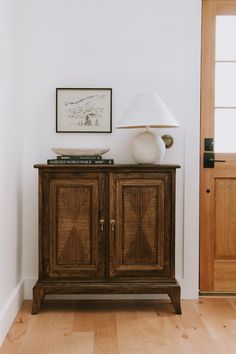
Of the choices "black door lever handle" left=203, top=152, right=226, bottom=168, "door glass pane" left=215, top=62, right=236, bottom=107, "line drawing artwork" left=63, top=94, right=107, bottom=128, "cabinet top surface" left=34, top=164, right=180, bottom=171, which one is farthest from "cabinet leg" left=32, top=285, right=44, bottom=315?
"door glass pane" left=215, top=62, right=236, bottom=107

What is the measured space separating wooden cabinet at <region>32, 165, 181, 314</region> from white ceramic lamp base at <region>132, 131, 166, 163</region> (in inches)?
3.8

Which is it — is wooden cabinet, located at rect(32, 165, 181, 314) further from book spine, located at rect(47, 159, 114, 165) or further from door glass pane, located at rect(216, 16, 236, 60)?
door glass pane, located at rect(216, 16, 236, 60)

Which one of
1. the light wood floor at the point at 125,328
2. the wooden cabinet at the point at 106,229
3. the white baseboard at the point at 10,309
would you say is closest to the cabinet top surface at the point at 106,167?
the wooden cabinet at the point at 106,229

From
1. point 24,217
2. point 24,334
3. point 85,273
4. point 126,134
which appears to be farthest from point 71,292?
point 126,134

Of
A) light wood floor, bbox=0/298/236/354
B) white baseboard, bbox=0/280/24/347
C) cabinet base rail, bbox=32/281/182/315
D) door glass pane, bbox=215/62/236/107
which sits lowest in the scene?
light wood floor, bbox=0/298/236/354

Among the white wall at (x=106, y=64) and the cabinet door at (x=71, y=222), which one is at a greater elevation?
the white wall at (x=106, y=64)

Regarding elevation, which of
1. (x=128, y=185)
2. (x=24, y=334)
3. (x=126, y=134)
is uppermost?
(x=126, y=134)

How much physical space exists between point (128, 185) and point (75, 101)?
0.80 metres

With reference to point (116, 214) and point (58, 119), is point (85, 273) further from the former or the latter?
point (58, 119)

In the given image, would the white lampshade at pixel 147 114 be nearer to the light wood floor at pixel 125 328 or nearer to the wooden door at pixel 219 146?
the wooden door at pixel 219 146

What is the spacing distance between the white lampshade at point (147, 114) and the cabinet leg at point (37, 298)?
3.97ft

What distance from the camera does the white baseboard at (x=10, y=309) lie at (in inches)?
106

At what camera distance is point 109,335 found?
276 centimetres

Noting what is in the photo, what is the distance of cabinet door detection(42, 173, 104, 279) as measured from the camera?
3.14m
